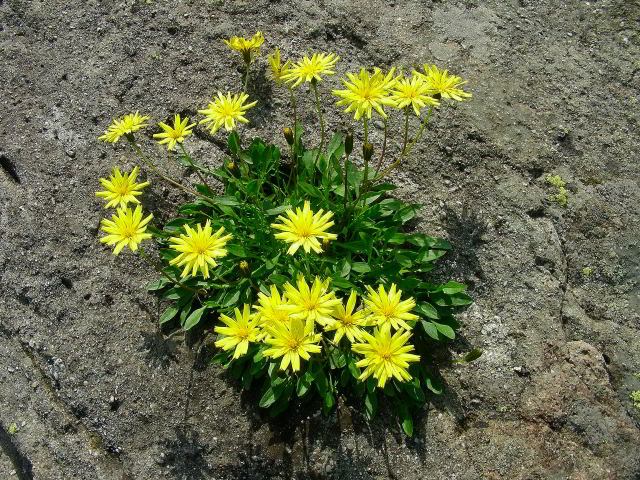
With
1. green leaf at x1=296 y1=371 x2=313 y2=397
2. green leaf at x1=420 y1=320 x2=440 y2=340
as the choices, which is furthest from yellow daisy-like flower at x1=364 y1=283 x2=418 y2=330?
green leaf at x1=296 y1=371 x2=313 y2=397

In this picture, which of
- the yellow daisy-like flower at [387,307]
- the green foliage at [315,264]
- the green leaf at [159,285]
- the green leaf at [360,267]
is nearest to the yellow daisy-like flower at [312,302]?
the yellow daisy-like flower at [387,307]

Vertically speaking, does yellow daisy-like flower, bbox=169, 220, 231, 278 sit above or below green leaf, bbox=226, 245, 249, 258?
above

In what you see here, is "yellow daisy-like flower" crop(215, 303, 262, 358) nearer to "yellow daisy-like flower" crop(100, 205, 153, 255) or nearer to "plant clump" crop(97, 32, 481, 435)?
"plant clump" crop(97, 32, 481, 435)

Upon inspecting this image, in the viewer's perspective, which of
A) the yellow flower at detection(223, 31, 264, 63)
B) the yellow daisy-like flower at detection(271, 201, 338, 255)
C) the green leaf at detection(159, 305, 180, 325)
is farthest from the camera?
the yellow flower at detection(223, 31, 264, 63)

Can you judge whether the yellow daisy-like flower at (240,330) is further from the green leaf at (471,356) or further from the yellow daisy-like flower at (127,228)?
the green leaf at (471,356)

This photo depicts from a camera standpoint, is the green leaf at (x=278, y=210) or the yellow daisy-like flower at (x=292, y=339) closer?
the yellow daisy-like flower at (x=292, y=339)

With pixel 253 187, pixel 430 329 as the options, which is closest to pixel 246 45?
pixel 253 187
